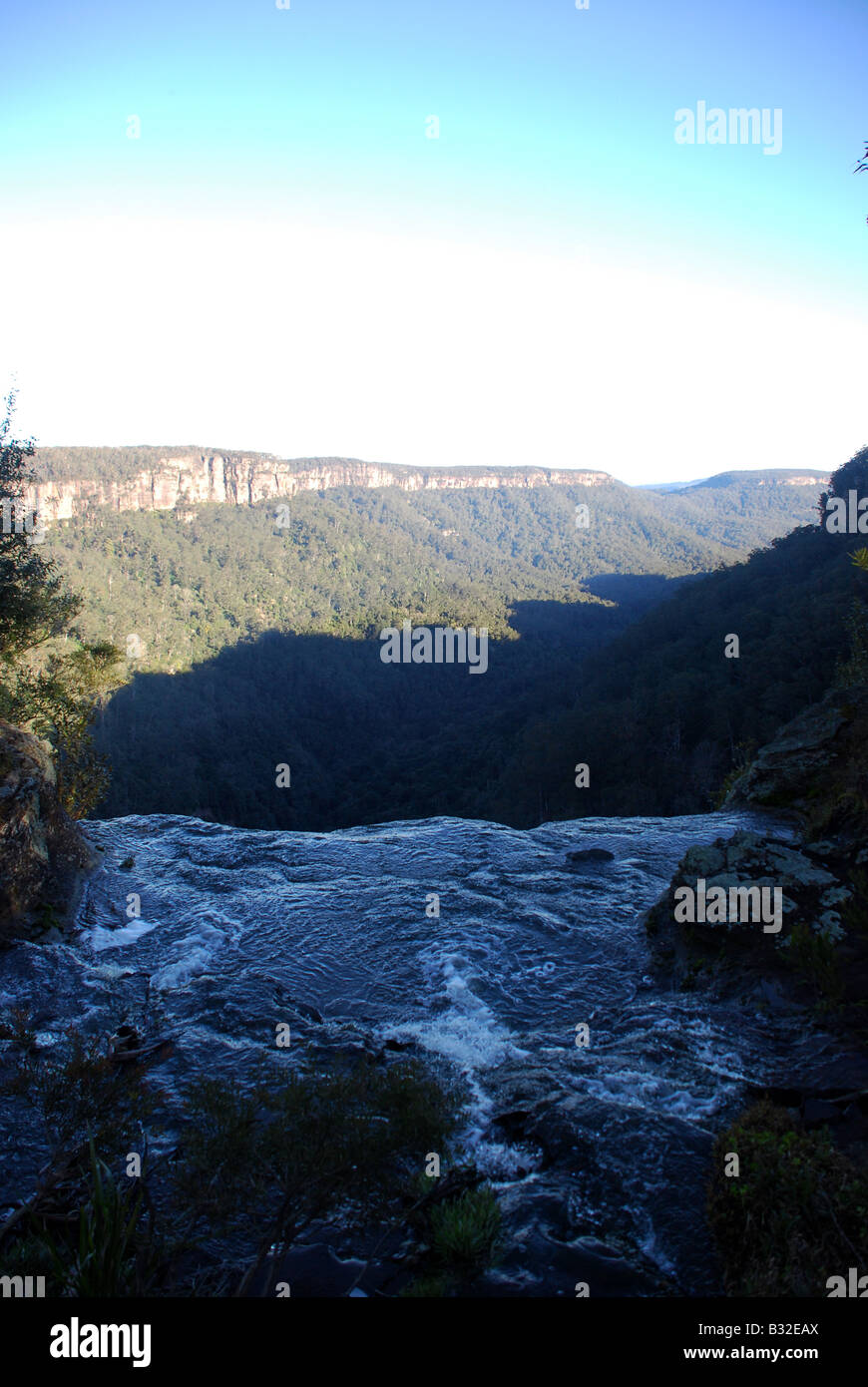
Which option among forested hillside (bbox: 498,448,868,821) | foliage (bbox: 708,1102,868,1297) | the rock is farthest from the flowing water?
forested hillside (bbox: 498,448,868,821)

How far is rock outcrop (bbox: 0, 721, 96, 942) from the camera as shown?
54.0 ft

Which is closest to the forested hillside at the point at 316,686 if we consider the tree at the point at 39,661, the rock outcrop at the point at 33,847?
the tree at the point at 39,661

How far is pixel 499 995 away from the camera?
13430 millimetres

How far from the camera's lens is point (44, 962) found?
15000 millimetres

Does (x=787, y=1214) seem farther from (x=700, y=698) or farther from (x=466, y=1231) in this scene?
(x=700, y=698)

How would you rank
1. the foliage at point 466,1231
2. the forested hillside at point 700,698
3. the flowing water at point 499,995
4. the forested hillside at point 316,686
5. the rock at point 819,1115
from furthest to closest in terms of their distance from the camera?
the forested hillside at point 316,686 → the forested hillside at point 700,698 → the rock at point 819,1115 → the flowing water at point 499,995 → the foliage at point 466,1231

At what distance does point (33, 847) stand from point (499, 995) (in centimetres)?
1270

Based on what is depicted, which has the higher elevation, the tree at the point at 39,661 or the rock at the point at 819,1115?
the tree at the point at 39,661

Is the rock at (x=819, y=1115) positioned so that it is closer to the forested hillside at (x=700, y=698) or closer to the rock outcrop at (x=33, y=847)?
the rock outcrop at (x=33, y=847)

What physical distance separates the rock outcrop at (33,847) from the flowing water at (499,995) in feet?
2.80

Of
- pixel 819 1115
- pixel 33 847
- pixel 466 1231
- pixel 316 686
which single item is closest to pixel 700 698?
pixel 33 847

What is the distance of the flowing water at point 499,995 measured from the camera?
813 cm

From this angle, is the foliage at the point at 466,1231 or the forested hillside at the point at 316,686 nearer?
→ the foliage at the point at 466,1231
